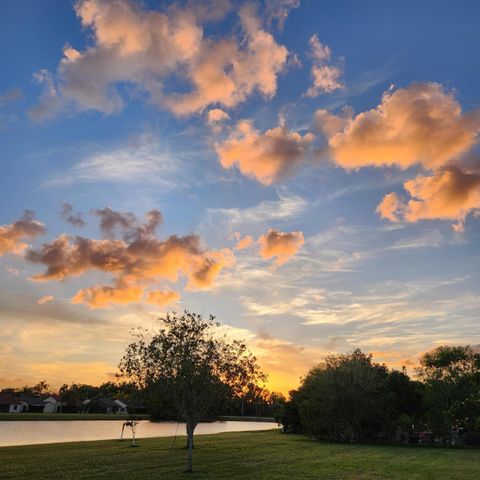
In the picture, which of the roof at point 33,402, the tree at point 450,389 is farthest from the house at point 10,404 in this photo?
the tree at point 450,389

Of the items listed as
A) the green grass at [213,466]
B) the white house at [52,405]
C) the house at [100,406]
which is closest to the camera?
the green grass at [213,466]

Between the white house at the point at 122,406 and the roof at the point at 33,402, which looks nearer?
the roof at the point at 33,402

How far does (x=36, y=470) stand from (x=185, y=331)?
13149mm

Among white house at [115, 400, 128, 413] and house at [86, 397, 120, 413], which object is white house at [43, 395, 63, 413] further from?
white house at [115, 400, 128, 413]

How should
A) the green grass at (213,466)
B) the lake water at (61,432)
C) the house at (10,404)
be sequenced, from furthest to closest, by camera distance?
the house at (10,404), the lake water at (61,432), the green grass at (213,466)

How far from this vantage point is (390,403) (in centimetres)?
7131

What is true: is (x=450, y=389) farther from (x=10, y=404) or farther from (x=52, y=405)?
(x=52, y=405)

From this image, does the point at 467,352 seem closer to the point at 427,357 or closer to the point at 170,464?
the point at 427,357

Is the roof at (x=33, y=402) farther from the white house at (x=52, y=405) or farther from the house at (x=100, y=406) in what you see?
the house at (x=100, y=406)

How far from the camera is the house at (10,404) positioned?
479ft

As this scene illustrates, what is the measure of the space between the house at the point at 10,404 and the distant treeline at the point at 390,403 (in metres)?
111

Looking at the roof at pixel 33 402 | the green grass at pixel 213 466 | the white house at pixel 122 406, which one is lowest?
the green grass at pixel 213 466

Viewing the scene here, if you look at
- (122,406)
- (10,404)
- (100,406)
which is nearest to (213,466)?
(10,404)

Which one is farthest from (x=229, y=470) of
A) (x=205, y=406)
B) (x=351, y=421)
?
(x=351, y=421)
